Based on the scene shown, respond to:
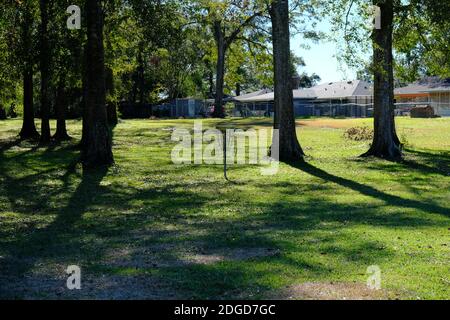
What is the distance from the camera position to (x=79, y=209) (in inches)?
483

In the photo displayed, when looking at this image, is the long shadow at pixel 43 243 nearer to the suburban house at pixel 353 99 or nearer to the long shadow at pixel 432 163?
the long shadow at pixel 432 163

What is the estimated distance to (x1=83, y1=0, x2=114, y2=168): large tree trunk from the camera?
58.6ft

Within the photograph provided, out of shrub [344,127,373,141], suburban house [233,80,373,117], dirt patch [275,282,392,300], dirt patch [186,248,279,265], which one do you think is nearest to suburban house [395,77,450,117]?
suburban house [233,80,373,117]

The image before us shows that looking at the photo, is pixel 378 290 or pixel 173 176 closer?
pixel 378 290

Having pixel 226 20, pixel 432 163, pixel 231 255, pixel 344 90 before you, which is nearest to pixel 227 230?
pixel 231 255

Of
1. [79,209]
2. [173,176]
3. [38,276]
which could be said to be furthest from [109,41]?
[38,276]

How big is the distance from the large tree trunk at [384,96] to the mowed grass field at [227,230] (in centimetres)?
79

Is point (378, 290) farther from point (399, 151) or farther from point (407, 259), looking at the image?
point (399, 151)

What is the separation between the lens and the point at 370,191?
46.6ft

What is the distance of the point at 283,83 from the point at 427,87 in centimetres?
4944

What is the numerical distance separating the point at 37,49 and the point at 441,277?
19222 mm

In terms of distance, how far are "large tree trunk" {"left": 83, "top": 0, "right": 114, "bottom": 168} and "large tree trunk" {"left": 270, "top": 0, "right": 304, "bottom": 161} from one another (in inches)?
217

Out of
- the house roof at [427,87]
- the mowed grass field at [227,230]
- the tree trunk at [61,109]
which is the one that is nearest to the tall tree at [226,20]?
the tree trunk at [61,109]

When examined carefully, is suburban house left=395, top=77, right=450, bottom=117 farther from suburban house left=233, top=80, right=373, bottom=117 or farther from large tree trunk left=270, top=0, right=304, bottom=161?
large tree trunk left=270, top=0, right=304, bottom=161
